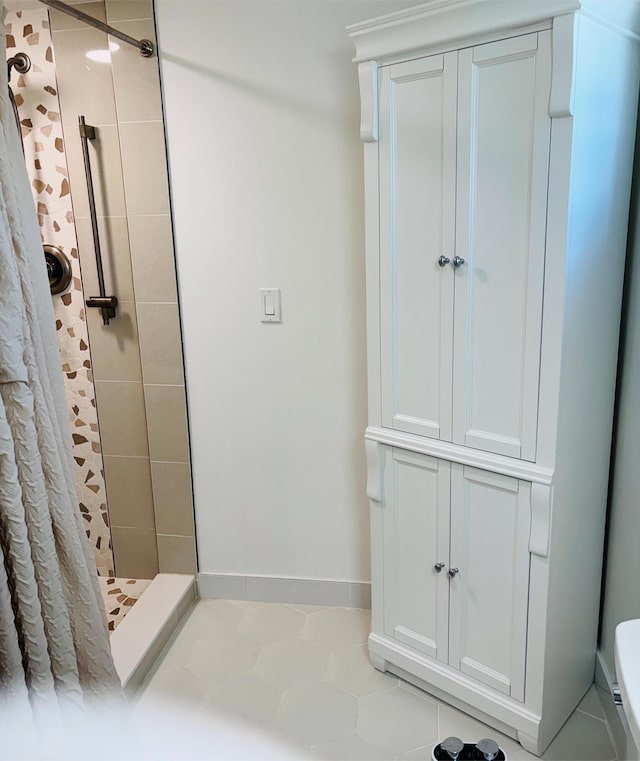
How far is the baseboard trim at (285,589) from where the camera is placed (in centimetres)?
241

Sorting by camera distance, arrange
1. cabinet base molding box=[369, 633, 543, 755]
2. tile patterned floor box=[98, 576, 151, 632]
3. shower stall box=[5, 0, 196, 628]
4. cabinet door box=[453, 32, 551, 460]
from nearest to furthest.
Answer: cabinet door box=[453, 32, 551, 460] < cabinet base molding box=[369, 633, 543, 755] < shower stall box=[5, 0, 196, 628] < tile patterned floor box=[98, 576, 151, 632]

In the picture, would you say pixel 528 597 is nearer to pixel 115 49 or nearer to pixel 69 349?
pixel 69 349

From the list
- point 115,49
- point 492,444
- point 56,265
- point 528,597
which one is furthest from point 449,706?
point 115,49

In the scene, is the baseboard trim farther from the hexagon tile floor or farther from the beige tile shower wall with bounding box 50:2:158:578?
the beige tile shower wall with bounding box 50:2:158:578

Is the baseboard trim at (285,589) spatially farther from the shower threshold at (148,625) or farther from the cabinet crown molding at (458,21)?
the cabinet crown molding at (458,21)

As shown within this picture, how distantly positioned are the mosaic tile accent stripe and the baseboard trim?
45cm

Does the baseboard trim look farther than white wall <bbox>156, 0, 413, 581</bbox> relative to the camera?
Yes

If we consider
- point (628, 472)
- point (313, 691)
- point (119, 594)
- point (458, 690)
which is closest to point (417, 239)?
point (628, 472)

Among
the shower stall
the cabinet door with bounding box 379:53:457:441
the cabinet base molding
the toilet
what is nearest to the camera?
the toilet

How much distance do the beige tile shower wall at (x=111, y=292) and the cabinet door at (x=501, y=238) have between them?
122cm

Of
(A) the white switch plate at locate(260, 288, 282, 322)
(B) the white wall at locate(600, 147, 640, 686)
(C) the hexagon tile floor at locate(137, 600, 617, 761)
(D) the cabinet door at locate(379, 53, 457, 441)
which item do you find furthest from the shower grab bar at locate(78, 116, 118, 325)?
(B) the white wall at locate(600, 147, 640, 686)

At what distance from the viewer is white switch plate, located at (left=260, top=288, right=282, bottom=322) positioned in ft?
7.23

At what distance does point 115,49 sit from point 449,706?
2.26m

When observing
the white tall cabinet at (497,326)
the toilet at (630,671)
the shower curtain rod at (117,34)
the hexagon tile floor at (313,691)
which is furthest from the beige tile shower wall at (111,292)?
the toilet at (630,671)
